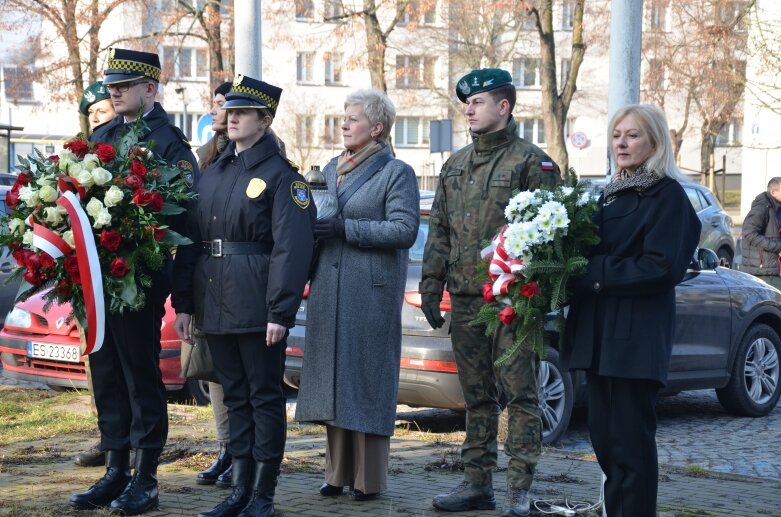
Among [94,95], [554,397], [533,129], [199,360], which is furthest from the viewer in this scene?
[533,129]

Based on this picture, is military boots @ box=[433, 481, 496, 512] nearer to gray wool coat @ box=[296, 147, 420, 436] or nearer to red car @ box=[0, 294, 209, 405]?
gray wool coat @ box=[296, 147, 420, 436]

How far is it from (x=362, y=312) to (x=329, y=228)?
0.49 metres

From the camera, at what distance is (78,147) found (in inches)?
224

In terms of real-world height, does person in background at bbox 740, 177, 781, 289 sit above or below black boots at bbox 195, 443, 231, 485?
above

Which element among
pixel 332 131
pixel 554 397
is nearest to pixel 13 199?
pixel 554 397

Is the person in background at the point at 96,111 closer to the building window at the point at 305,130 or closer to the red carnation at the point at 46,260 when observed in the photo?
the red carnation at the point at 46,260

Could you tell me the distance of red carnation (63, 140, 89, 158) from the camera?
5691 mm

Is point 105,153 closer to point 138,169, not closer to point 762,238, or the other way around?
point 138,169

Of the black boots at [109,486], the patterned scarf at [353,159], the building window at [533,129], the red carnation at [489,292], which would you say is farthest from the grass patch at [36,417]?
the building window at [533,129]

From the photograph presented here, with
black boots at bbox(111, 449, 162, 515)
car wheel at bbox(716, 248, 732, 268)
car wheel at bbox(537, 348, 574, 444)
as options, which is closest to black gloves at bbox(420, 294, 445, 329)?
black boots at bbox(111, 449, 162, 515)

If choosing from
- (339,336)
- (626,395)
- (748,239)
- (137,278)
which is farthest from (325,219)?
(748,239)

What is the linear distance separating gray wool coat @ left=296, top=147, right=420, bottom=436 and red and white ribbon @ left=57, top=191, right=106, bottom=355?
1.25 metres

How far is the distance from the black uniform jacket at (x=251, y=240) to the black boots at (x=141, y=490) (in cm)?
74

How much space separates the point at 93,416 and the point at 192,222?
3.51 meters
